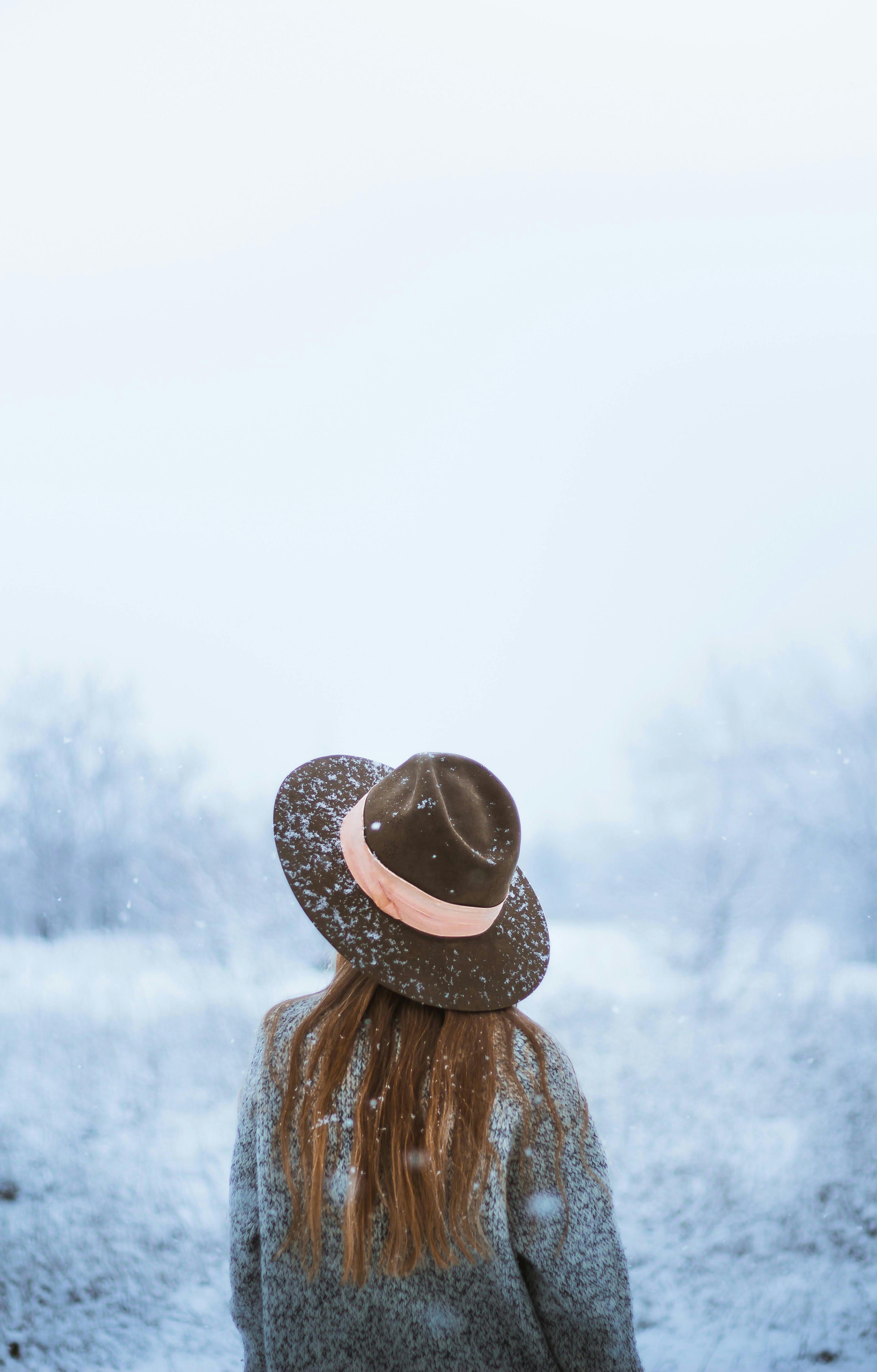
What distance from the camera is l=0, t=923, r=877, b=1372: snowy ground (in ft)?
4.50

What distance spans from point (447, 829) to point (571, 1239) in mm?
340

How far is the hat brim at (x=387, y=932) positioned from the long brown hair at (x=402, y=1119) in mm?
23

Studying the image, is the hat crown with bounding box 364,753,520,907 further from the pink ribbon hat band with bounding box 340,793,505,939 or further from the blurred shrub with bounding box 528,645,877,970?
the blurred shrub with bounding box 528,645,877,970

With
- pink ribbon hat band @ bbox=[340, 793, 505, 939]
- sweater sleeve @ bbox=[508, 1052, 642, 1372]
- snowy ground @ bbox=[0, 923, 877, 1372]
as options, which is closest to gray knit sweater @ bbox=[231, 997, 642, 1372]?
sweater sleeve @ bbox=[508, 1052, 642, 1372]

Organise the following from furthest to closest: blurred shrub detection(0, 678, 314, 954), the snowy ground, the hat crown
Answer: blurred shrub detection(0, 678, 314, 954), the snowy ground, the hat crown

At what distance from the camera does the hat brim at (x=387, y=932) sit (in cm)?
52

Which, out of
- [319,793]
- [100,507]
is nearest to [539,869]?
[319,793]

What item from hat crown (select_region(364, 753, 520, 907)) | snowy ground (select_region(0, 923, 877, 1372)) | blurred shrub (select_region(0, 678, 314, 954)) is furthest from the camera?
blurred shrub (select_region(0, 678, 314, 954))

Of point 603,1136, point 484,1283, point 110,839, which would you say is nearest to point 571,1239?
point 484,1283

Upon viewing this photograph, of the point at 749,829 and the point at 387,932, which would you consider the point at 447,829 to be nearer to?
the point at 387,932

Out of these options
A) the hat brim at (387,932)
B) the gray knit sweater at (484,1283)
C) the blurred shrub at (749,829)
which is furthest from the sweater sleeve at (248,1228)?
the blurred shrub at (749,829)

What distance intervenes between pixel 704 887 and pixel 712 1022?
0.29 meters

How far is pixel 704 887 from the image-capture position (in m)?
1.68

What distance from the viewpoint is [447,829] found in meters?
0.52
